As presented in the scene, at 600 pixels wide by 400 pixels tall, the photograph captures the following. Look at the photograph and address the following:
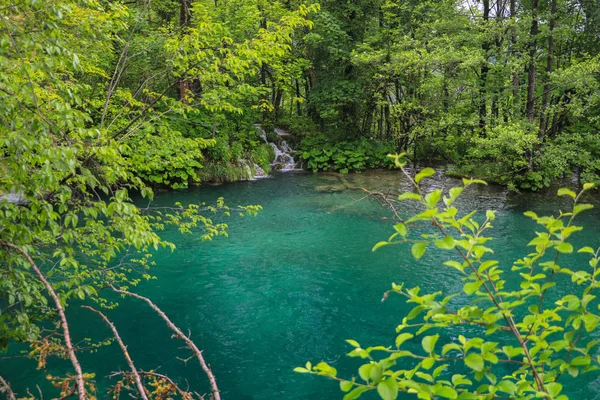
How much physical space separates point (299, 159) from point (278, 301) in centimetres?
1547

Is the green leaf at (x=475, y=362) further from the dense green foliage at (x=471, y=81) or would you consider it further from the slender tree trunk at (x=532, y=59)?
the slender tree trunk at (x=532, y=59)

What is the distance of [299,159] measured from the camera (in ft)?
76.5

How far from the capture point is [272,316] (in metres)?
7.82

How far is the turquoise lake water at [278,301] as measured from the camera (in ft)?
20.2

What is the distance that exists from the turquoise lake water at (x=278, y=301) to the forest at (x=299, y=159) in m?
0.14

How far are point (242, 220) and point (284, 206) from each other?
205 cm

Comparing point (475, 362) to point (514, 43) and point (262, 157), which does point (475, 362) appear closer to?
point (514, 43)

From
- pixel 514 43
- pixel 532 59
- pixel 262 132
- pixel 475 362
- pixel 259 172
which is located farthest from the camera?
pixel 262 132

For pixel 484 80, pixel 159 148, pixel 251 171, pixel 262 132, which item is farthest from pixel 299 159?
pixel 159 148

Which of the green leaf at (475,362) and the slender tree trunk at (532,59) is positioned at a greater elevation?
the slender tree trunk at (532,59)

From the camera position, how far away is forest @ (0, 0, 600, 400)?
2.21 m

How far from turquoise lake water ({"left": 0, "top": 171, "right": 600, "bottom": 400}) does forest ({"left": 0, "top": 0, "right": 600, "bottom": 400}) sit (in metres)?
0.14

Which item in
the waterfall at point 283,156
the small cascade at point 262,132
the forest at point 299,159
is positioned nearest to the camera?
the forest at point 299,159

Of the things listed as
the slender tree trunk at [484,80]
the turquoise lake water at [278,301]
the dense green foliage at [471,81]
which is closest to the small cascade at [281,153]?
the dense green foliage at [471,81]
